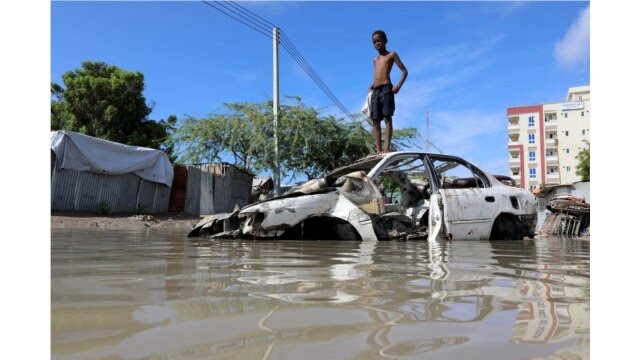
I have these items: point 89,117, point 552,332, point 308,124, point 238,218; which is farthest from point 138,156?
point 552,332

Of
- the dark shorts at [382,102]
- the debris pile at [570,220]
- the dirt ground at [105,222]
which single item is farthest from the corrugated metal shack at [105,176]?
the debris pile at [570,220]

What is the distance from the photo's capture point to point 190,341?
1.18 meters

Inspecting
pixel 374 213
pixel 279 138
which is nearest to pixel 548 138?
pixel 279 138

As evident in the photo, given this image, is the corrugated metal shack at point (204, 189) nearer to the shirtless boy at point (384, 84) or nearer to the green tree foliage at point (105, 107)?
the green tree foliage at point (105, 107)

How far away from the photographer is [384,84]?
747cm

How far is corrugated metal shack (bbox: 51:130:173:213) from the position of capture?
12.3 meters

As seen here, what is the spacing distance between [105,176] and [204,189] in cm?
367

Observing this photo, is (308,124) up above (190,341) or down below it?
above

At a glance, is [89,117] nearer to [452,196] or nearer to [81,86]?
[81,86]

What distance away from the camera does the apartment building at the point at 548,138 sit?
65.1 m

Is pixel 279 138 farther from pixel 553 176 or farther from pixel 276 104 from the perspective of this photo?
pixel 553 176

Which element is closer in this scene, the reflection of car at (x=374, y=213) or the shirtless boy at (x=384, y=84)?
the reflection of car at (x=374, y=213)

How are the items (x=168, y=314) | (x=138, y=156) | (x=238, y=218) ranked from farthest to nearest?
(x=138, y=156) → (x=238, y=218) → (x=168, y=314)
